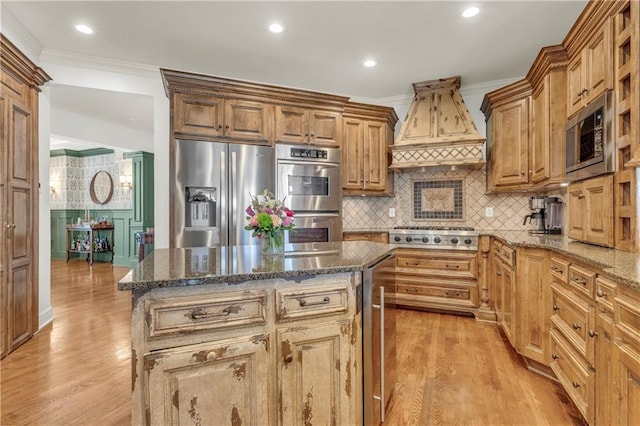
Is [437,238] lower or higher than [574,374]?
higher

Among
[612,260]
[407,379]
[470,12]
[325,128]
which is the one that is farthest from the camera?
[325,128]

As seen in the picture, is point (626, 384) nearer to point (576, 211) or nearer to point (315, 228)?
point (576, 211)

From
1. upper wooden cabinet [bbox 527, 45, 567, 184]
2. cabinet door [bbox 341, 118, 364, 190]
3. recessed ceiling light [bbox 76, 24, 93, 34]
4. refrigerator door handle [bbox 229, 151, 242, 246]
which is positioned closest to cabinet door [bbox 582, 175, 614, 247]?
upper wooden cabinet [bbox 527, 45, 567, 184]

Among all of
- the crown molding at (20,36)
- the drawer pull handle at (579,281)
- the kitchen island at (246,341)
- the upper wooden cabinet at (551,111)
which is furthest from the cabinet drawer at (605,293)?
the crown molding at (20,36)

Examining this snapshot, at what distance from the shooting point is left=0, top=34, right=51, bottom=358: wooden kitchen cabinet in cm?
257

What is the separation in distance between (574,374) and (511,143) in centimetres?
233

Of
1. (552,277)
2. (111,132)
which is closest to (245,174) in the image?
(552,277)

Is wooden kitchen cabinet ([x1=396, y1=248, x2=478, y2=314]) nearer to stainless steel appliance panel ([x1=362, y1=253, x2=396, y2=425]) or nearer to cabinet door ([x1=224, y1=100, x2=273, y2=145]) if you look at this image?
stainless steel appliance panel ([x1=362, y1=253, x2=396, y2=425])

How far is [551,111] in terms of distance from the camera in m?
2.63

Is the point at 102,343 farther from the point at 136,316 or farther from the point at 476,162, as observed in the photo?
the point at 476,162

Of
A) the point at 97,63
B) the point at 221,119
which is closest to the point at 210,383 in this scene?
the point at 221,119

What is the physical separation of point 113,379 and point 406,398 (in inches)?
78.0

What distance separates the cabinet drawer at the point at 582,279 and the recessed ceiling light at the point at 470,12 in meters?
2.04

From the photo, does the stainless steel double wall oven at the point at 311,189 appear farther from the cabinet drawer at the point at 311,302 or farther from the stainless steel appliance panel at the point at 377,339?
the cabinet drawer at the point at 311,302
